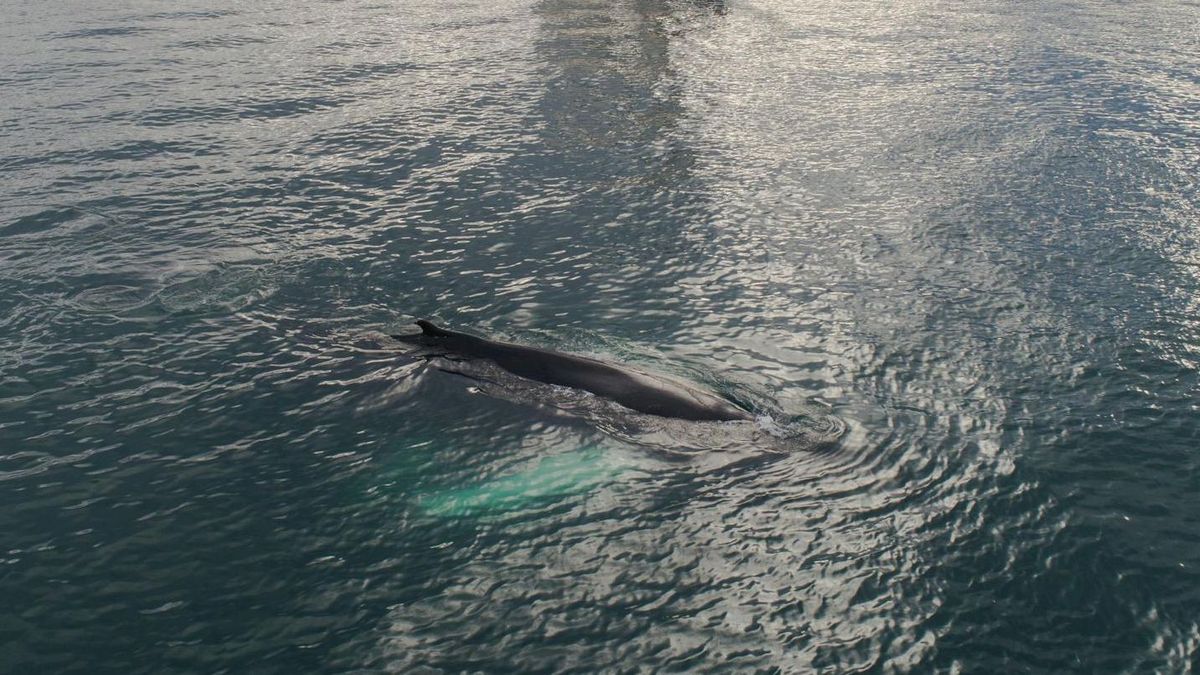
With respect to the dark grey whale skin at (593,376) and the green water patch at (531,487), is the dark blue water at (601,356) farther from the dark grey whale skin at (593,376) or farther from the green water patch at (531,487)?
the dark grey whale skin at (593,376)

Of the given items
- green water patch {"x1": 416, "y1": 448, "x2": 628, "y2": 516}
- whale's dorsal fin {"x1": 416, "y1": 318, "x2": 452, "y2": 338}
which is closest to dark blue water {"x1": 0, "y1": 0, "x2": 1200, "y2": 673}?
green water patch {"x1": 416, "y1": 448, "x2": 628, "y2": 516}

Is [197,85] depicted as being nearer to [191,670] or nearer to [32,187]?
[32,187]

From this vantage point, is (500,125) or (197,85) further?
(197,85)

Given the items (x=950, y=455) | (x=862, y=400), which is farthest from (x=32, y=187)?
(x=950, y=455)

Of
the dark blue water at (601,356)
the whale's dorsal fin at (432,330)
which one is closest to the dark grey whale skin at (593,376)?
the whale's dorsal fin at (432,330)

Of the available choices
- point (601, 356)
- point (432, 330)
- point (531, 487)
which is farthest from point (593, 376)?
point (432, 330)
